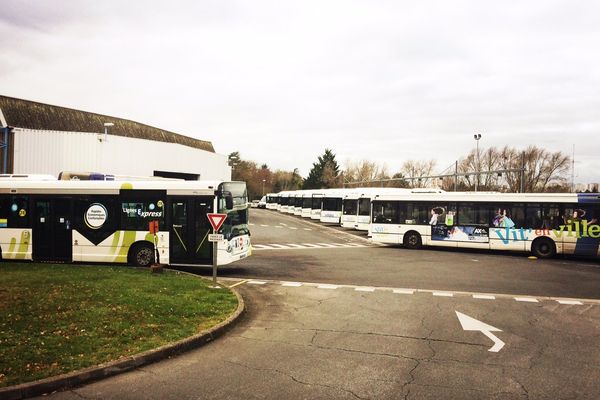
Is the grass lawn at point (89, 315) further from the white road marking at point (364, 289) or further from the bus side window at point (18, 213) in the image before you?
the white road marking at point (364, 289)

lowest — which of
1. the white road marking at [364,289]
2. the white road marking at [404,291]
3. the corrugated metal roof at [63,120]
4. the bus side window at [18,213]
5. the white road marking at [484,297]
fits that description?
the white road marking at [364,289]

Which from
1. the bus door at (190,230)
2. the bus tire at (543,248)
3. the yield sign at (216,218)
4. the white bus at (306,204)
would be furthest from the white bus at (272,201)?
the yield sign at (216,218)

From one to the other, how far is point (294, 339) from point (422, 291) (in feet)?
19.9

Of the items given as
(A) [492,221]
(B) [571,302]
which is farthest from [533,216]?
(B) [571,302]

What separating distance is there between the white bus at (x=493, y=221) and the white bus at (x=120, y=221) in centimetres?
1178

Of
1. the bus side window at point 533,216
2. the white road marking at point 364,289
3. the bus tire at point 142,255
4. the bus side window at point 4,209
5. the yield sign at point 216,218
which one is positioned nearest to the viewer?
the yield sign at point 216,218

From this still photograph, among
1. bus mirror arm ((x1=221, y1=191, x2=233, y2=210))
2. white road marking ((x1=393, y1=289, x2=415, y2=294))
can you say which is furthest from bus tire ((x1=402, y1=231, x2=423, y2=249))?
bus mirror arm ((x1=221, y1=191, x2=233, y2=210))

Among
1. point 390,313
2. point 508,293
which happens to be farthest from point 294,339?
point 508,293

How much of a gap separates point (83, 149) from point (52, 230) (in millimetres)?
28341

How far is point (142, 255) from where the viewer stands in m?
16.4

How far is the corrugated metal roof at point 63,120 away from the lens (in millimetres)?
51694

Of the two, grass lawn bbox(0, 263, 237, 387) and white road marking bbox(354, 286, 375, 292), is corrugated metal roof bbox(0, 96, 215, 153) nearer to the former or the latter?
grass lawn bbox(0, 263, 237, 387)

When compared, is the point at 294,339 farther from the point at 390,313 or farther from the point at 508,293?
the point at 508,293

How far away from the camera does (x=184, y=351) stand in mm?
7566
